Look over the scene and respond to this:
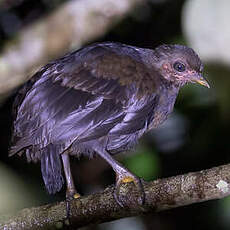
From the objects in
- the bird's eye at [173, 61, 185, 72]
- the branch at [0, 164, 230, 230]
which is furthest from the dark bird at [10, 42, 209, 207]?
the branch at [0, 164, 230, 230]

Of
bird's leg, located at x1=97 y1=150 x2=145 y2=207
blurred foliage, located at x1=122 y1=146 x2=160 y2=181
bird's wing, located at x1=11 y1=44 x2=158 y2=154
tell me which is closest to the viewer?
bird's leg, located at x1=97 y1=150 x2=145 y2=207

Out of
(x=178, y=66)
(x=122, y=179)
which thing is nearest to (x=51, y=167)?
(x=122, y=179)

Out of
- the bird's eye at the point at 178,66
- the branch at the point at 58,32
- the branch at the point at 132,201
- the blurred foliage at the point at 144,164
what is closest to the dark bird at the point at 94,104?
the bird's eye at the point at 178,66

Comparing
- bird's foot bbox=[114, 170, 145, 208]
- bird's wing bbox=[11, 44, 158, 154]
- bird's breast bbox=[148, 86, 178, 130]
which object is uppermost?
bird's wing bbox=[11, 44, 158, 154]

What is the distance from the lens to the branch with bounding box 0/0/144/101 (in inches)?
204

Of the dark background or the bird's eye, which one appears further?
the dark background

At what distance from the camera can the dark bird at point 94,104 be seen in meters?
3.70

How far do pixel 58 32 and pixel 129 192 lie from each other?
2262 mm

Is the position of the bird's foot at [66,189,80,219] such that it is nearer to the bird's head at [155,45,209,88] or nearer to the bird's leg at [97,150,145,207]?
the bird's leg at [97,150,145,207]

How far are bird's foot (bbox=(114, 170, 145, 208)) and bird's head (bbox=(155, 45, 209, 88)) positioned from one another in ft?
3.28

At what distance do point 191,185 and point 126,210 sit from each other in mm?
534

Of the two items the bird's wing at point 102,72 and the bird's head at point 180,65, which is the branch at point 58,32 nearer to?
the bird's head at point 180,65

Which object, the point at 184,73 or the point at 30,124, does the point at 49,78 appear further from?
the point at 184,73

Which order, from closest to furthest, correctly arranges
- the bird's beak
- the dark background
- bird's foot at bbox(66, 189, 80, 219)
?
bird's foot at bbox(66, 189, 80, 219) < the bird's beak < the dark background
